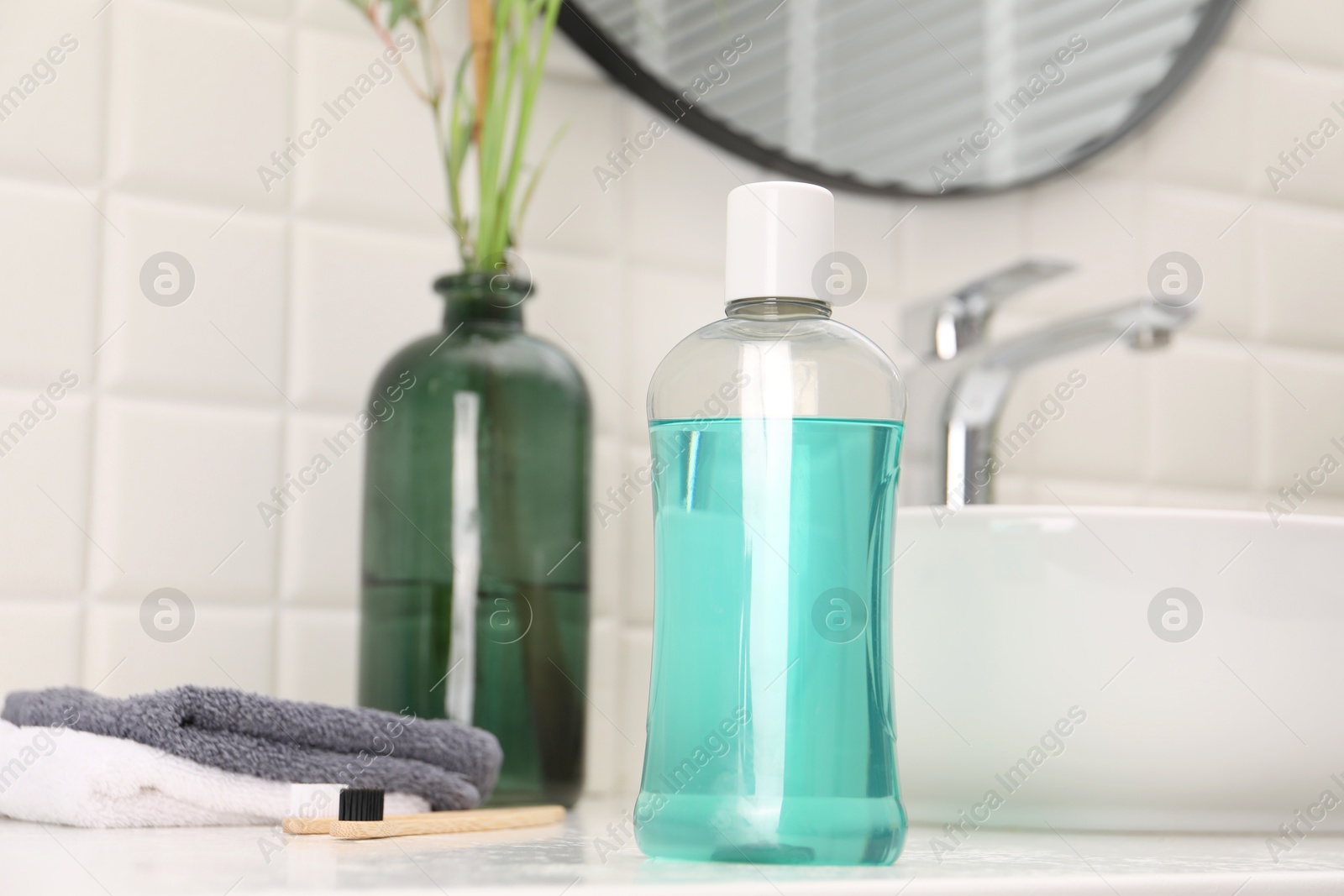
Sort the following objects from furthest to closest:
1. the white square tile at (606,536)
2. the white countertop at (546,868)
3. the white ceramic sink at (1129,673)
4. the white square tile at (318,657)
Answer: the white square tile at (606,536), the white square tile at (318,657), the white ceramic sink at (1129,673), the white countertop at (546,868)

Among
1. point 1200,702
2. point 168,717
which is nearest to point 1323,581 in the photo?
point 1200,702

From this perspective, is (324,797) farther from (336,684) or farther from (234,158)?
(234,158)

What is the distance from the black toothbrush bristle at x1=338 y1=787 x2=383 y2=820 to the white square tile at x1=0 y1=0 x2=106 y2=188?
48 centimetres

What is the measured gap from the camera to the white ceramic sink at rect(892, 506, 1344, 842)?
22.2 inches

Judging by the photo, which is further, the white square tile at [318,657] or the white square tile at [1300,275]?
the white square tile at [1300,275]

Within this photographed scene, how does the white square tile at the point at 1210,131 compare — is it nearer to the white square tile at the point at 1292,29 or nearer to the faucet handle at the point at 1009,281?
the white square tile at the point at 1292,29

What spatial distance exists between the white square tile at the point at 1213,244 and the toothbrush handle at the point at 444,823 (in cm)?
78

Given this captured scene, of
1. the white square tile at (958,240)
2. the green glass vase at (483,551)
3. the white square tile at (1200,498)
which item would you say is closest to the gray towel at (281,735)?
the green glass vase at (483,551)

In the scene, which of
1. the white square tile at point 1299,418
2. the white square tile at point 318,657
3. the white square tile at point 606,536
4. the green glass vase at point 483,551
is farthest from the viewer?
the white square tile at point 1299,418

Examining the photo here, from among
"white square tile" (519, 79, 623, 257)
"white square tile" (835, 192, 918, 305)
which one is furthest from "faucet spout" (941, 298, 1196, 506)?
"white square tile" (519, 79, 623, 257)

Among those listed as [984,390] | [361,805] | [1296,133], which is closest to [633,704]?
[984,390]

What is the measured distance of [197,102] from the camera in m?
0.80

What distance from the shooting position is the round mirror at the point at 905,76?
3.06 feet

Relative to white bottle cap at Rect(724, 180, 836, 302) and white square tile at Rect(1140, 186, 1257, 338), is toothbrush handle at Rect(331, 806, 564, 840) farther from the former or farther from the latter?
white square tile at Rect(1140, 186, 1257, 338)
